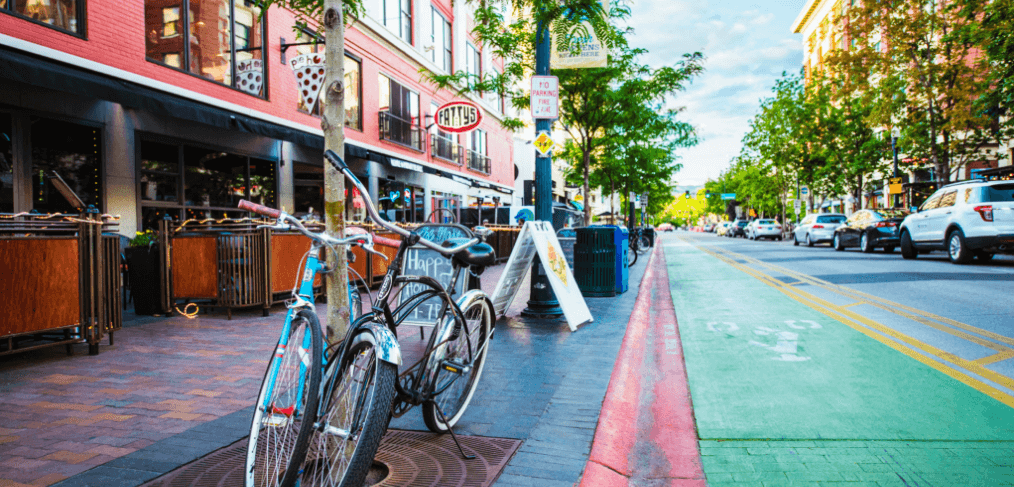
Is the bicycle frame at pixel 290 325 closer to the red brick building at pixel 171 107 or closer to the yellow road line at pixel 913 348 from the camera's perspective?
the red brick building at pixel 171 107

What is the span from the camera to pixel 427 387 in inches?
125

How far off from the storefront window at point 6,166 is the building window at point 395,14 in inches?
462

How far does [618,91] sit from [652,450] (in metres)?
12.6

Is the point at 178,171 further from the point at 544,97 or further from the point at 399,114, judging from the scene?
the point at 399,114

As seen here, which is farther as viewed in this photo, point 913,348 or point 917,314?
point 917,314

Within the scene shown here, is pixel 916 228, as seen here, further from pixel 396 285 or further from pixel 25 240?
pixel 25 240

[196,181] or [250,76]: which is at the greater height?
[250,76]

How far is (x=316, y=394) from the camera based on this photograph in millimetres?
2281

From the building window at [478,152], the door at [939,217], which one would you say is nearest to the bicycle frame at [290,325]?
the door at [939,217]

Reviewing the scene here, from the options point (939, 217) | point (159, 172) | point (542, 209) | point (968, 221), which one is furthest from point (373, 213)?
point (939, 217)

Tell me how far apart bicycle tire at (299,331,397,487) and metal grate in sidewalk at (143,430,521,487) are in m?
0.40

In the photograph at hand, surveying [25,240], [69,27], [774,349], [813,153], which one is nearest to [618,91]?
[774,349]

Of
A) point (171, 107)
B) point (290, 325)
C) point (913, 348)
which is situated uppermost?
point (171, 107)

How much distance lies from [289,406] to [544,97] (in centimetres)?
606
